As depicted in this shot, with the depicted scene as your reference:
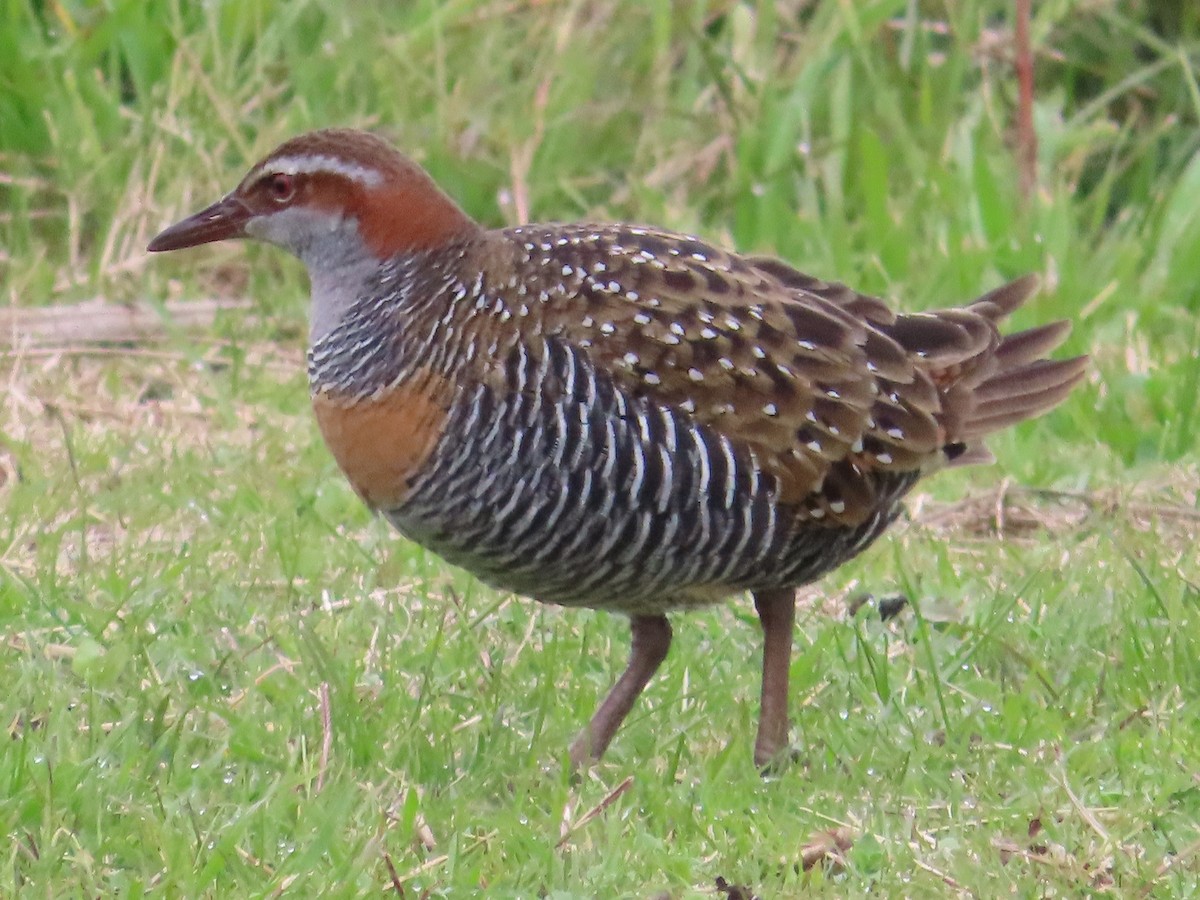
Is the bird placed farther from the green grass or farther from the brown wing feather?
the green grass

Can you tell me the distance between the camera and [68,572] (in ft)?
16.3

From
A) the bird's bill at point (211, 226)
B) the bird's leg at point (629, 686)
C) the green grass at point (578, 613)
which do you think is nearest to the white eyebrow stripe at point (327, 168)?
the bird's bill at point (211, 226)

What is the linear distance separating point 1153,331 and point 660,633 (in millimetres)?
3199

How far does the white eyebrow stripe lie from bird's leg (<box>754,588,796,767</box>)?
3.93 feet

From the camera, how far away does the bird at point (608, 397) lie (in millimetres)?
3863

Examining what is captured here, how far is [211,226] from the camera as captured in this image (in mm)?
4383

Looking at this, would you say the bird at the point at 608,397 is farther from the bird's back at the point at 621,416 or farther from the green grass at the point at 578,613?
the green grass at the point at 578,613

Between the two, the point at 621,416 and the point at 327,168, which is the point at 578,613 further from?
the point at 327,168

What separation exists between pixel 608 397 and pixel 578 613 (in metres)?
1.26

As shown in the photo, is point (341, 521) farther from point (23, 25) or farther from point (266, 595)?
point (23, 25)

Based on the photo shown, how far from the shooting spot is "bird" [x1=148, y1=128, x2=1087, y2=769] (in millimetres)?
3863

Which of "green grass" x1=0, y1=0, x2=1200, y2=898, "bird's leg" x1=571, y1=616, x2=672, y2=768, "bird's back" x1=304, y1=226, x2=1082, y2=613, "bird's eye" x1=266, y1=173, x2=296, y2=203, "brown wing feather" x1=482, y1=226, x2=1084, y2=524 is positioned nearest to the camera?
"green grass" x1=0, y1=0, x2=1200, y2=898

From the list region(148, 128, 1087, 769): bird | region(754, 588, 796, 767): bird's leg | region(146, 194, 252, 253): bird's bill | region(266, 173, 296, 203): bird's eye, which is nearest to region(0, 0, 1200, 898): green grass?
region(754, 588, 796, 767): bird's leg

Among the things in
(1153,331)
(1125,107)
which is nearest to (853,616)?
(1153,331)
